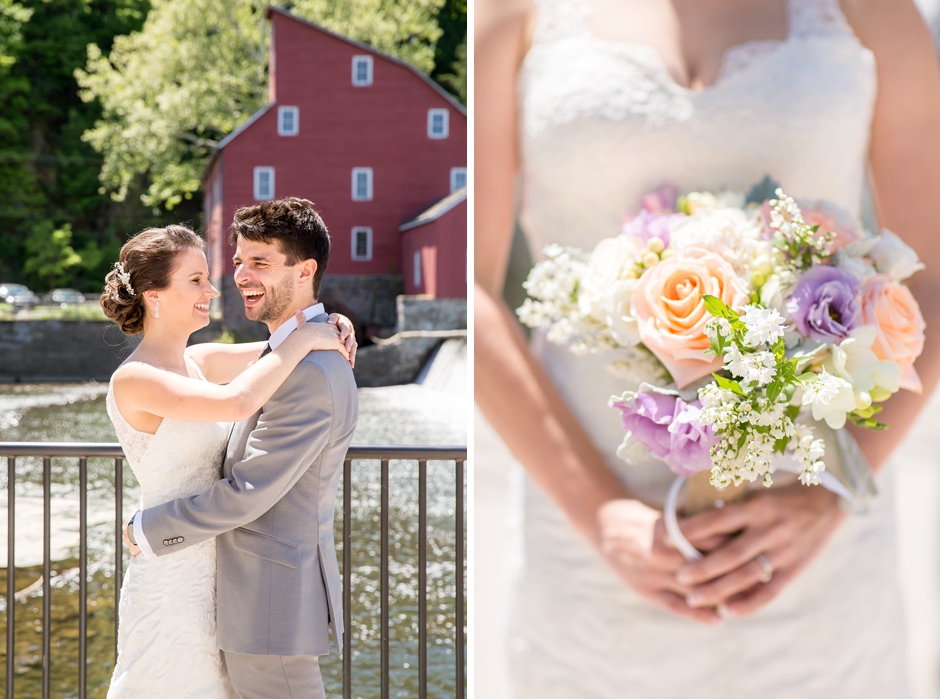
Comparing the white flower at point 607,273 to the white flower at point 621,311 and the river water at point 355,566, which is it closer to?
the white flower at point 621,311

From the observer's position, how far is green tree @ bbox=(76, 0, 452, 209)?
31188 millimetres

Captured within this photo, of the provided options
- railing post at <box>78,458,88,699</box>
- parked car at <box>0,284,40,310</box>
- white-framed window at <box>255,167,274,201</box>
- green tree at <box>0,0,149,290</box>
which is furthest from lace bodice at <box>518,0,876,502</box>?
green tree at <box>0,0,149,290</box>

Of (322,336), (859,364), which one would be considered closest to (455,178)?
(322,336)

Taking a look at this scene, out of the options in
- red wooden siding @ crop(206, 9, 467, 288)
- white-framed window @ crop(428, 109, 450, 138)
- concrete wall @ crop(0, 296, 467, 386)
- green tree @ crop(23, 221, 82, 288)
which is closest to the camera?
concrete wall @ crop(0, 296, 467, 386)

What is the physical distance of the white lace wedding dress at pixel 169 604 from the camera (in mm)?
2502

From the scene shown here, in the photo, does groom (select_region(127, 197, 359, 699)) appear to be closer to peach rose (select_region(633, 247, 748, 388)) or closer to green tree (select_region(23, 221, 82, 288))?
peach rose (select_region(633, 247, 748, 388))

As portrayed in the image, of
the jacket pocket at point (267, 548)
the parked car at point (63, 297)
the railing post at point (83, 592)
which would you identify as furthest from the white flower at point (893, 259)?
the parked car at point (63, 297)

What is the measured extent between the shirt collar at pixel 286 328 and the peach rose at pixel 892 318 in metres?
1.32

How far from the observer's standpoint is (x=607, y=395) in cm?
227

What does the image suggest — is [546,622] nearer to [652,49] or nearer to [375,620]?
[652,49]

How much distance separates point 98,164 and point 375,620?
41.7 meters

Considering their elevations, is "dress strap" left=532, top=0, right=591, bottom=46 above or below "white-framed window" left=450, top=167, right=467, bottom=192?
below

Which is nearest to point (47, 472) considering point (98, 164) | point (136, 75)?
point (136, 75)

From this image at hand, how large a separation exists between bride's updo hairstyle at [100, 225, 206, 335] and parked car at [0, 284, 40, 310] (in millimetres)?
35446
